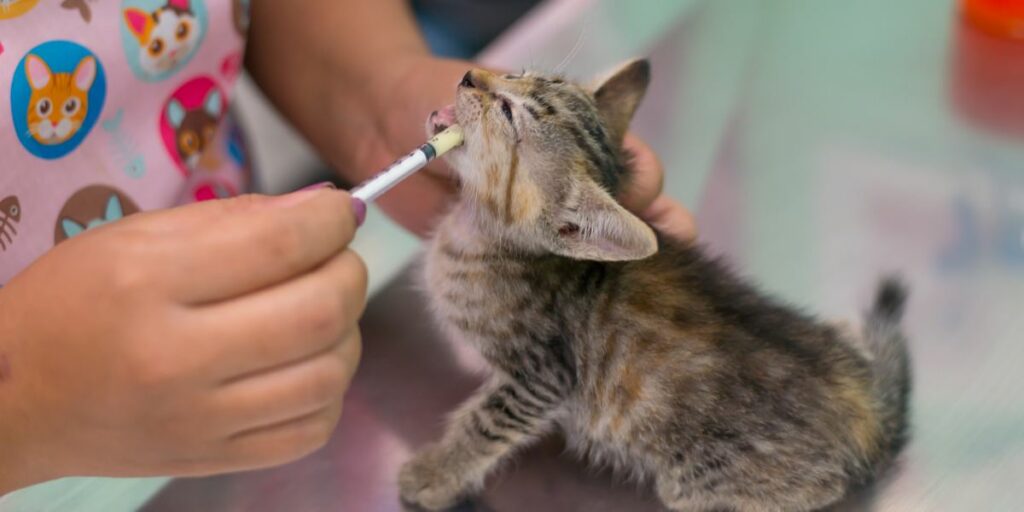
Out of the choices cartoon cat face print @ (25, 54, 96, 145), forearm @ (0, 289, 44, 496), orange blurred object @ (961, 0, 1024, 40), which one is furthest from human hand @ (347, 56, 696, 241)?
orange blurred object @ (961, 0, 1024, 40)

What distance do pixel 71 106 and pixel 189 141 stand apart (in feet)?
0.48

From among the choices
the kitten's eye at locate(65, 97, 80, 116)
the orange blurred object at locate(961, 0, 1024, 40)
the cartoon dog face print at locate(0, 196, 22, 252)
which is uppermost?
the orange blurred object at locate(961, 0, 1024, 40)

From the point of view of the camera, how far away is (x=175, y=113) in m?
1.02

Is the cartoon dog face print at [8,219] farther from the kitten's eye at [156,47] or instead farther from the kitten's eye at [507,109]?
the kitten's eye at [507,109]

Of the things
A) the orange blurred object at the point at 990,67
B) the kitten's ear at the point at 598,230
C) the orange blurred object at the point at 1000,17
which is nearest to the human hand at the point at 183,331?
the kitten's ear at the point at 598,230

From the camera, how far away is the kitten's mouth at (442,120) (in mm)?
872

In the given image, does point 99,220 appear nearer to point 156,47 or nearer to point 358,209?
point 156,47

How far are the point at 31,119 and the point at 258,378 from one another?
0.41m

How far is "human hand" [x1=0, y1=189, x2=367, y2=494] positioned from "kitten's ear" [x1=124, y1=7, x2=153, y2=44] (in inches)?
14.7

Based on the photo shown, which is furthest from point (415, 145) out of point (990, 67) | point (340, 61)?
point (990, 67)

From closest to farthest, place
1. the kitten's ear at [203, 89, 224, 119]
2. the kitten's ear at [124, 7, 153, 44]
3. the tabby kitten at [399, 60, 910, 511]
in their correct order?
the tabby kitten at [399, 60, 910, 511] → the kitten's ear at [124, 7, 153, 44] → the kitten's ear at [203, 89, 224, 119]

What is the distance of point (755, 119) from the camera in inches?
51.4

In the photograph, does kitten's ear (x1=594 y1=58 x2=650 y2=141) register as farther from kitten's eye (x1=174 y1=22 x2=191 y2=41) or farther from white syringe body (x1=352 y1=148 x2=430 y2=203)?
kitten's eye (x1=174 y1=22 x2=191 y2=41)

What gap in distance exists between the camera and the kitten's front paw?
0.86 meters
